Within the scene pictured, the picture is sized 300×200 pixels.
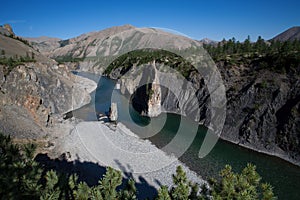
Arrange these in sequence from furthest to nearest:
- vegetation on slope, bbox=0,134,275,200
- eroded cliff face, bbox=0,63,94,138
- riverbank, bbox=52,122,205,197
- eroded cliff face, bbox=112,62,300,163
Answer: eroded cliff face, bbox=112,62,300,163
eroded cliff face, bbox=0,63,94,138
riverbank, bbox=52,122,205,197
vegetation on slope, bbox=0,134,275,200

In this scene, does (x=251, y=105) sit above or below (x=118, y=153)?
above

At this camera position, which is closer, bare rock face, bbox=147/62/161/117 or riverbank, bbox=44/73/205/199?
riverbank, bbox=44/73/205/199

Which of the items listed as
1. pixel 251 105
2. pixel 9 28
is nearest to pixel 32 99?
pixel 251 105

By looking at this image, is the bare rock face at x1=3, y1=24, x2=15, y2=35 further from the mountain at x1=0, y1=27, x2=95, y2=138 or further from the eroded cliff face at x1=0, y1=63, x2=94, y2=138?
the eroded cliff face at x1=0, y1=63, x2=94, y2=138

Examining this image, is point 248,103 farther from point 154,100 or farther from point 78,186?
point 78,186

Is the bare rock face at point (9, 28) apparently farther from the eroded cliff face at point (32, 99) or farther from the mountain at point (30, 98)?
the eroded cliff face at point (32, 99)

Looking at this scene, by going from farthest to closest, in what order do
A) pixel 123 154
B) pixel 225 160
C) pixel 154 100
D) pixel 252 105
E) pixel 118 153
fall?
pixel 154 100
pixel 252 105
pixel 225 160
pixel 118 153
pixel 123 154

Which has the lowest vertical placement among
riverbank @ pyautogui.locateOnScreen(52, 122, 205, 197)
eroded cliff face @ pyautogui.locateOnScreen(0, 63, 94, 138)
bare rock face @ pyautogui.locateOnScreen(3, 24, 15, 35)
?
riverbank @ pyautogui.locateOnScreen(52, 122, 205, 197)

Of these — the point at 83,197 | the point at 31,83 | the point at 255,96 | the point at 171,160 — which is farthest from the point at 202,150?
the point at 31,83

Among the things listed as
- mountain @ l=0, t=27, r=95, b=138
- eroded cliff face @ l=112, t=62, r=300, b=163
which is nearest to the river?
eroded cliff face @ l=112, t=62, r=300, b=163
